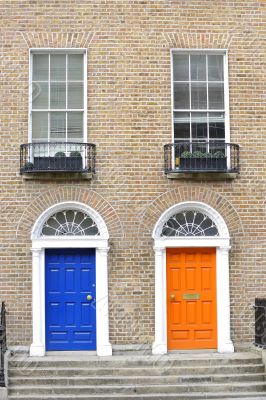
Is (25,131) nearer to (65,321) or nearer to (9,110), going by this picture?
(9,110)

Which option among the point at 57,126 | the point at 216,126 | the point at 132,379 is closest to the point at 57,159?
the point at 57,126

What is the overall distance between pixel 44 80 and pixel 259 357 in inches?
268

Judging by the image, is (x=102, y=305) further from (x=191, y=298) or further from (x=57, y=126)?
(x=57, y=126)

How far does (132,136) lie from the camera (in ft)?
40.1

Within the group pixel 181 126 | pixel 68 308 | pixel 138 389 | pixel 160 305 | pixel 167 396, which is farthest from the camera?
pixel 181 126

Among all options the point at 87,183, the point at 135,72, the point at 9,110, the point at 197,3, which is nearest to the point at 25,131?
the point at 9,110

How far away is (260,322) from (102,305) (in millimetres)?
3061

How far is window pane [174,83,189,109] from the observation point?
1255cm

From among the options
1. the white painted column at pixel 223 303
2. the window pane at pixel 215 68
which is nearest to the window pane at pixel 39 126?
the window pane at pixel 215 68

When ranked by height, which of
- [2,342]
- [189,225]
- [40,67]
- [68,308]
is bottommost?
[2,342]

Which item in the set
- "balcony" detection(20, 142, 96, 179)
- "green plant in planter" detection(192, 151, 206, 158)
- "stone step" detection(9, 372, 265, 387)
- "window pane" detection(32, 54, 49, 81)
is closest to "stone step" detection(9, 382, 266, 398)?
"stone step" detection(9, 372, 265, 387)

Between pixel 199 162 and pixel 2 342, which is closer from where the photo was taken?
pixel 2 342

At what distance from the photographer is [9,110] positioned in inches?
479

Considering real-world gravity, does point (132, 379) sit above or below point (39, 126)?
below
